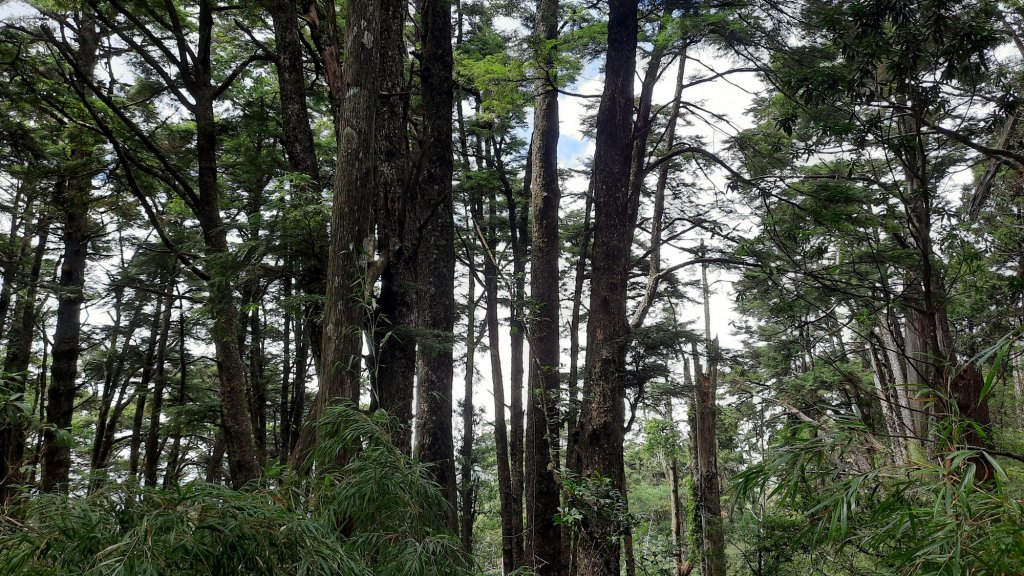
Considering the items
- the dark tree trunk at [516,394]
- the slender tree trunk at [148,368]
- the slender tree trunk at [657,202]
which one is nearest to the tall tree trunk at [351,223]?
the slender tree trunk at [657,202]

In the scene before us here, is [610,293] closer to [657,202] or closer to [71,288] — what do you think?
[657,202]

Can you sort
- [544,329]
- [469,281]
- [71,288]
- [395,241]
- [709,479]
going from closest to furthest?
1. [395,241]
2. [544,329]
3. [71,288]
4. [709,479]
5. [469,281]

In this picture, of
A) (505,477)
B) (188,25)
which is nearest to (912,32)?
(505,477)

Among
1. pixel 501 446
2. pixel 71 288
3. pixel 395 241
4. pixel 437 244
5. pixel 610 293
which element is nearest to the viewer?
pixel 395 241

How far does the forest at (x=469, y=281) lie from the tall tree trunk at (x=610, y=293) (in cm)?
3

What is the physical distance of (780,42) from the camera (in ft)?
23.0

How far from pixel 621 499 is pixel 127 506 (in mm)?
4651

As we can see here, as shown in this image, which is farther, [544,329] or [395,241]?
[544,329]

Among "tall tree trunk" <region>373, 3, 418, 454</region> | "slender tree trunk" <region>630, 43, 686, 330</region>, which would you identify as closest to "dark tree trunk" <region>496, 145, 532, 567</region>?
"slender tree trunk" <region>630, 43, 686, 330</region>

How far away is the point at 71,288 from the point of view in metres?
9.00

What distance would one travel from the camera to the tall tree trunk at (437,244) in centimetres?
484

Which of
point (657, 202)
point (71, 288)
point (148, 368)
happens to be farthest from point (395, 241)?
point (148, 368)

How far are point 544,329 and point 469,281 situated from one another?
271 inches

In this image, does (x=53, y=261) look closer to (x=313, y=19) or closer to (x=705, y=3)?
(x=313, y=19)
